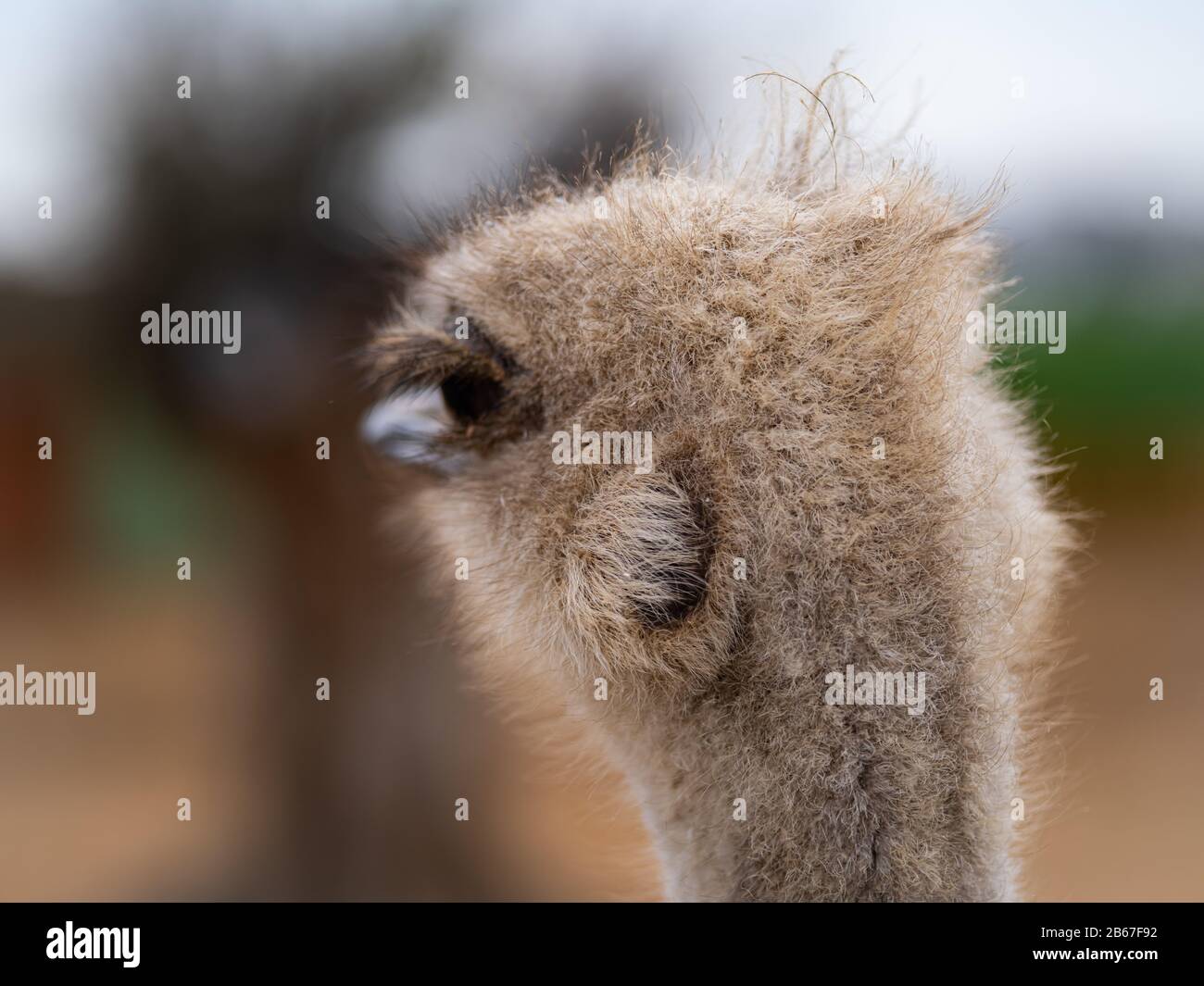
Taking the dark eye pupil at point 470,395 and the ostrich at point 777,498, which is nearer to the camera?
the ostrich at point 777,498

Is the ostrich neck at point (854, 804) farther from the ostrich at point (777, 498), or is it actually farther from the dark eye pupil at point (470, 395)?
the dark eye pupil at point (470, 395)

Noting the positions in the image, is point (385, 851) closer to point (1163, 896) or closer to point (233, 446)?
point (233, 446)

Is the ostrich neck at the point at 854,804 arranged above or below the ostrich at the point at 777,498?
below

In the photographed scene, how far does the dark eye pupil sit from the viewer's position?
1.04 m

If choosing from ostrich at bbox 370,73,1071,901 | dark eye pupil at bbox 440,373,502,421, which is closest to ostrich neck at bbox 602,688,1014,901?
ostrich at bbox 370,73,1071,901

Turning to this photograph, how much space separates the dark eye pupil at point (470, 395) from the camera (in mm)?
1035

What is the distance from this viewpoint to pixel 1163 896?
12.7 feet

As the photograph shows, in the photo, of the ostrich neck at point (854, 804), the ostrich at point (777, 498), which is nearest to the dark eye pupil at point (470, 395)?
the ostrich at point (777, 498)

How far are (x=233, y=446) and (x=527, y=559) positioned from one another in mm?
2706

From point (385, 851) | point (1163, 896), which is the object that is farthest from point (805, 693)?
point (1163, 896)

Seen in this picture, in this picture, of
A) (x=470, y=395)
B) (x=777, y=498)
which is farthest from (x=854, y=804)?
(x=470, y=395)

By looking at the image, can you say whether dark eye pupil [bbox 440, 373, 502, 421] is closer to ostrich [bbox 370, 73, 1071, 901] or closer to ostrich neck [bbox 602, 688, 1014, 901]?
ostrich [bbox 370, 73, 1071, 901]

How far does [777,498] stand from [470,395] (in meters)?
0.37
